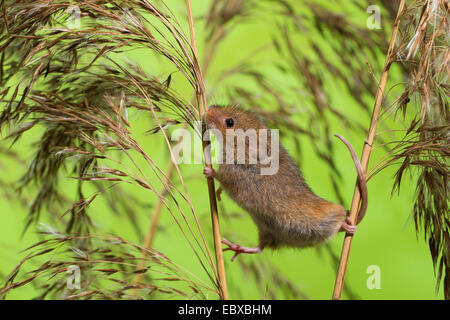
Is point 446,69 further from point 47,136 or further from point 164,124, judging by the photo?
point 47,136

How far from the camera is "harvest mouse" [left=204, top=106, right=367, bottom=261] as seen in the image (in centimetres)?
127

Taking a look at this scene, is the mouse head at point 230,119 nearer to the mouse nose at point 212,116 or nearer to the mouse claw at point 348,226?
the mouse nose at point 212,116

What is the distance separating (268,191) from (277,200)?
0.14ft

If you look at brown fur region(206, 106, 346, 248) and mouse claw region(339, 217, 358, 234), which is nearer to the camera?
mouse claw region(339, 217, 358, 234)

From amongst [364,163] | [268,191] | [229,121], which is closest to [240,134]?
[229,121]

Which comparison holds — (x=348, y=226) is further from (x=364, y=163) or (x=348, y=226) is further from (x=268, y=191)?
(x=268, y=191)

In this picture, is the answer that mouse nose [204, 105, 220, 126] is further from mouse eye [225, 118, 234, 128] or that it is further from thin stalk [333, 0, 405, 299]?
thin stalk [333, 0, 405, 299]

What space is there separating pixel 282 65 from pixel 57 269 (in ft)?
3.16

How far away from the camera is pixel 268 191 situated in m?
1.38

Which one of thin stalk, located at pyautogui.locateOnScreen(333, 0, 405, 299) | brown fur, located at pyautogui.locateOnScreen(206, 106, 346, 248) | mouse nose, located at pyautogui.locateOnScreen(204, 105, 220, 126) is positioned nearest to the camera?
thin stalk, located at pyautogui.locateOnScreen(333, 0, 405, 299)

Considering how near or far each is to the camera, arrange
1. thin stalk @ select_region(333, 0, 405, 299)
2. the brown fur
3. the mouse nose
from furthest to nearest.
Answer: the mouse nose, the brown fur, thin stalk @ select_region(333, 0, 405, 299)

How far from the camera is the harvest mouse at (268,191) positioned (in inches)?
50.1

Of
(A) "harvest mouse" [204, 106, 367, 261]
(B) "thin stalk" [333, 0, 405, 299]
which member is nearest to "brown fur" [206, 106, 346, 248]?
(A) "harvest mouse" [204, 106, 367, 261]

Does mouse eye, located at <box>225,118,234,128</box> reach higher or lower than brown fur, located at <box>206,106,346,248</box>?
higher
